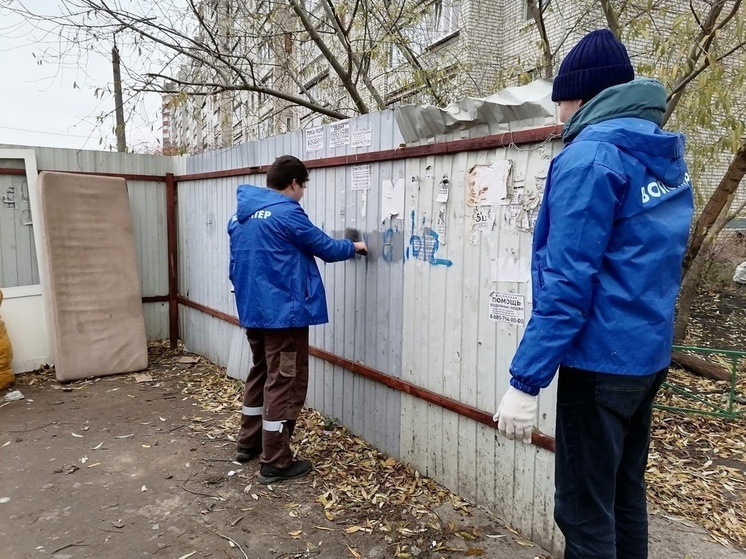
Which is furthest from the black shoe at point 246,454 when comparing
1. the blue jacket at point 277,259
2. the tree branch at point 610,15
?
the tree branch at point 610,15

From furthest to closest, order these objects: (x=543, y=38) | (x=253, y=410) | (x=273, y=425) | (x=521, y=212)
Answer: (x=543, y=38), (x=253, y=410), (x=273, y=425), (x=521, y=212)

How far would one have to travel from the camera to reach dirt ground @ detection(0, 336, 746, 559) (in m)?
2.86

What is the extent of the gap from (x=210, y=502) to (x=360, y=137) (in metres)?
2.61

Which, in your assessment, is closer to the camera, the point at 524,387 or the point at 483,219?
the point at 524,387

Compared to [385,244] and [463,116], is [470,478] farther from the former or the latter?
[463,116]

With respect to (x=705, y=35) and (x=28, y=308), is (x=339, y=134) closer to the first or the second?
(x=705, y=35)

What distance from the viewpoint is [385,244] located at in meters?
3.70

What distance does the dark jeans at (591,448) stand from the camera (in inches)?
67.6

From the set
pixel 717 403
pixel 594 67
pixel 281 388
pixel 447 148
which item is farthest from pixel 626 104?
pixel 717 403

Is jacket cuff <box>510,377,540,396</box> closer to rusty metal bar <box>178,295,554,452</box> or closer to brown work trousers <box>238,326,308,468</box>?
rusty metal bar <box>178,295,554,452</box>

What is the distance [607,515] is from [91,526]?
2.77 metres

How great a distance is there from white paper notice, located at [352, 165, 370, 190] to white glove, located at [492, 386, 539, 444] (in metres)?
2.34

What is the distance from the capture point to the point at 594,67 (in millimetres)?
1863

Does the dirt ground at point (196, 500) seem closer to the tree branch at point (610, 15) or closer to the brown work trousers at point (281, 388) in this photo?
the brown work trousers at point (281, 388)
